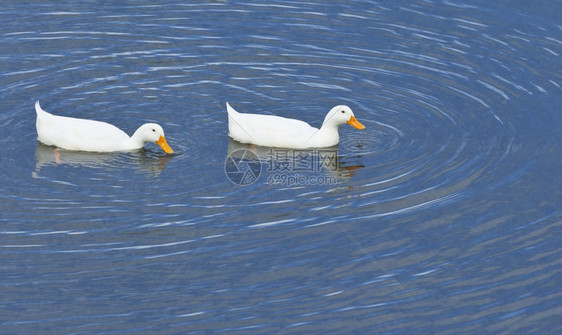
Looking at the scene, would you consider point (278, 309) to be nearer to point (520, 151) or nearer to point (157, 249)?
point (157, 249)

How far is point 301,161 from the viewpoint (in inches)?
771

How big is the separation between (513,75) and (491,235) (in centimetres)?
647

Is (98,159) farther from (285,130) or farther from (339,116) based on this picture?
(339,116)

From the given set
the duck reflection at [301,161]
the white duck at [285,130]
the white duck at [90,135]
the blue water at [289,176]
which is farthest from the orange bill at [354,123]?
the white duck at [90,135]

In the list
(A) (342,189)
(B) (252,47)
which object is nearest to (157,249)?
(A) (342,189)

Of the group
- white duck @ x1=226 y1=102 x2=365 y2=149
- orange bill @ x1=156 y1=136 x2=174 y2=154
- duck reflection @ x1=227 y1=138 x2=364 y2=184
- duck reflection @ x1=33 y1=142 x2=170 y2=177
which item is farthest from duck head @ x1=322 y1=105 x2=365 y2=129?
duck reflection @ x1=33 y1=142 x2=170 y2=177

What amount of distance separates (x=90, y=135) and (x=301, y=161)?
3.67m

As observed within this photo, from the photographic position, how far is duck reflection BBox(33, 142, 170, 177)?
1914 centimetres

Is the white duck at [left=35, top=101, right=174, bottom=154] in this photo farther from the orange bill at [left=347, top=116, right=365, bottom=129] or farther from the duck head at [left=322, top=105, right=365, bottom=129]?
the orange bill at [left=347, top=116, right=365, bottom=129]

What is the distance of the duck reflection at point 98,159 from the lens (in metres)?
19.1

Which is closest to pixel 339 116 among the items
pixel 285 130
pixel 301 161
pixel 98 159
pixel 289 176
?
pixel 285 130

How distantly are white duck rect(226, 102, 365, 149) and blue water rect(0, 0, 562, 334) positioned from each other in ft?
0.95

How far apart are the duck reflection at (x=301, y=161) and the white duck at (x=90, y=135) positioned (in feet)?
4.70

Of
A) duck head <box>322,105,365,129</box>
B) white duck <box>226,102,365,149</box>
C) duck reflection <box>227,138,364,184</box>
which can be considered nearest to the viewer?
duck reflection <box>227,138,364,184</box>
